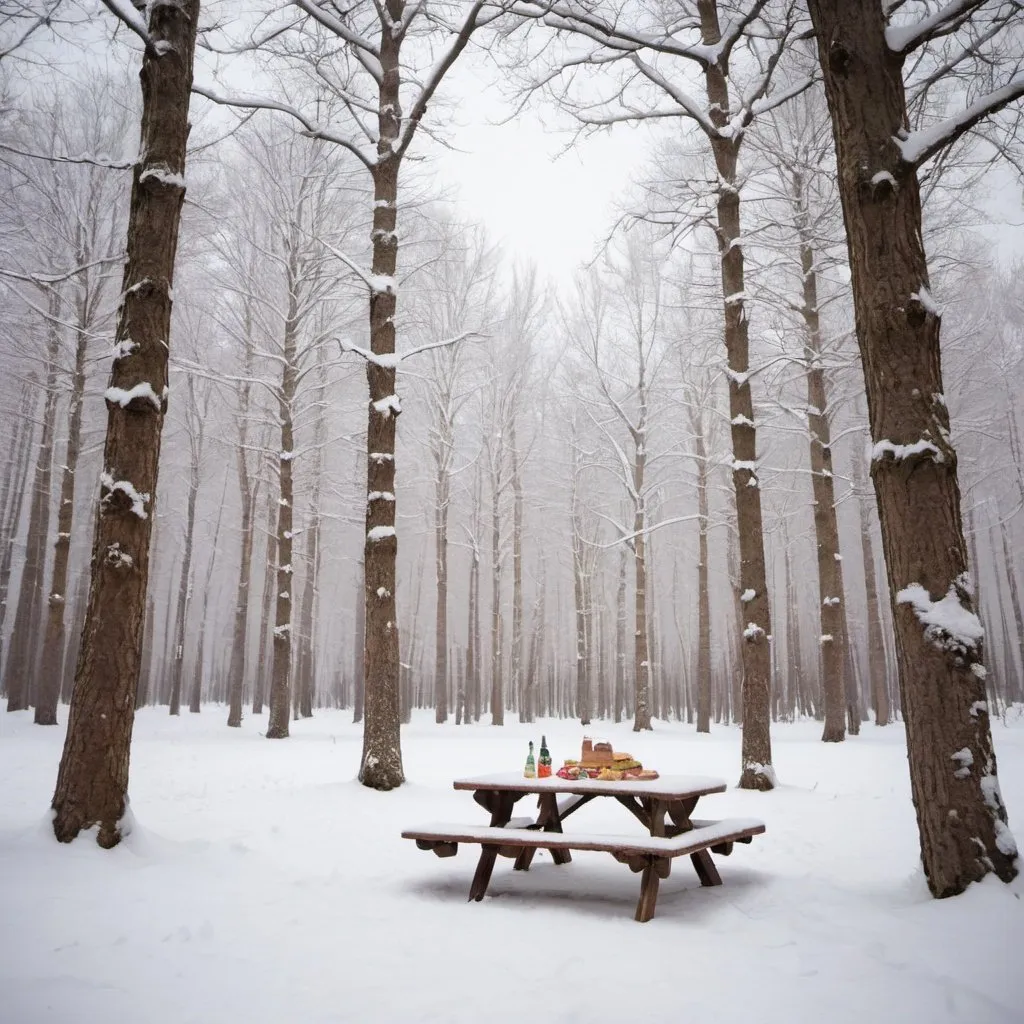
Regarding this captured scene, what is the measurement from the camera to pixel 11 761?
9383 mm

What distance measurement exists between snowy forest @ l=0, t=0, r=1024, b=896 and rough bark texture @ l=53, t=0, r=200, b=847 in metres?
0.02

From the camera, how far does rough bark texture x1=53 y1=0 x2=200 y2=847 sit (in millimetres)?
4605

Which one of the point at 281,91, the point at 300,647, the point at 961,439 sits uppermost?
the point at 281,91

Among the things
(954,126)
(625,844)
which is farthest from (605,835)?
(954,126)

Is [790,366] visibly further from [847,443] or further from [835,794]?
[847,443]

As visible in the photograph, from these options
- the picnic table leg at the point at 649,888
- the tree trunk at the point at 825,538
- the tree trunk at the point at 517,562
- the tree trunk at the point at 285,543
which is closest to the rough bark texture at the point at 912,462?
the picnic table leg at the point at 649,888

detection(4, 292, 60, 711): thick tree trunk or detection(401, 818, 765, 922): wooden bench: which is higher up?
detection(4, 292, 60, 711): thick tree trunk

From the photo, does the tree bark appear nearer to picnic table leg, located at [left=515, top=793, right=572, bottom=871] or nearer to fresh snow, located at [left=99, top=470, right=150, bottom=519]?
fresh snow, located at [left=99, top=470, right=150, bottom=519]

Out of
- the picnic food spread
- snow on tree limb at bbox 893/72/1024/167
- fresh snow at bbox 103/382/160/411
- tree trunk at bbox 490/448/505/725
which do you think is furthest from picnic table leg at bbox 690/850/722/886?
tree trunk at bbox 490/448/505/725

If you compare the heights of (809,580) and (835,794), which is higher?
(809,580)

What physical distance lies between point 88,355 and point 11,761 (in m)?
10.1

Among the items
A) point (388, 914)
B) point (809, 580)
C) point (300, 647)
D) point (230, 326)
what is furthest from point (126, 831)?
point (809, 580)

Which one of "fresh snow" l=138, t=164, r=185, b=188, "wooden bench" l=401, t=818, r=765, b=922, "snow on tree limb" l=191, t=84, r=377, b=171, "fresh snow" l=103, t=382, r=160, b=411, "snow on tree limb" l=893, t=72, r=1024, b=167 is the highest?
"snow on tree limb" l=191, t=84, r=377, b=171

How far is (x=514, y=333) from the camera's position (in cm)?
2225
